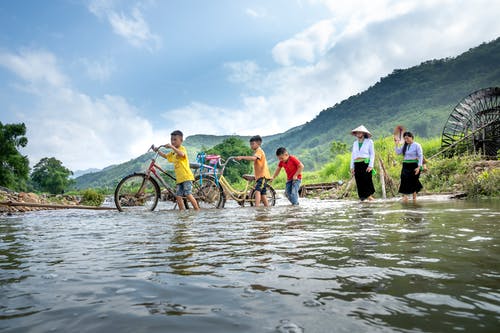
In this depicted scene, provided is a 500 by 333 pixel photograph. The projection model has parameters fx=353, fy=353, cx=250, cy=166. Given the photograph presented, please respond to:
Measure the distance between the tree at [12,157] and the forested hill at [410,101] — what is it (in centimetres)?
8302

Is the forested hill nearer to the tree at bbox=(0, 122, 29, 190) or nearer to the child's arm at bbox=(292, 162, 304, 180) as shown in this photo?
the tree at bbox=(0, 122, 29, 190)

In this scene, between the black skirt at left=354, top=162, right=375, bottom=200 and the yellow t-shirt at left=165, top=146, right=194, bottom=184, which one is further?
the black skirt at left=354, top=162, right=375, bottom=200

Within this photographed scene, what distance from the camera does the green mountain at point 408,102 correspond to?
362 feet

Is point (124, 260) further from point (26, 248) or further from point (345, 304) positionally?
point (345, 304)

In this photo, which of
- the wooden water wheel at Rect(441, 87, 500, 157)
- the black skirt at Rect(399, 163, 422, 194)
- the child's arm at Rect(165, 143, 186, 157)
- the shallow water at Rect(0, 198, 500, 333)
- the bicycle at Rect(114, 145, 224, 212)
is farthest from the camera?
the wooden water wheel at Rect(441, 87, 500, 157)

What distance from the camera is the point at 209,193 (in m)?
9.62

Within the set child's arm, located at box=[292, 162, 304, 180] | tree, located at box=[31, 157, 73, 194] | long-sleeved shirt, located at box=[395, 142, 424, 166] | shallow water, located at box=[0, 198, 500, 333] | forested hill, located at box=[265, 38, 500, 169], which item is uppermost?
forested hill, located at box=[265, 38, 500, 169]

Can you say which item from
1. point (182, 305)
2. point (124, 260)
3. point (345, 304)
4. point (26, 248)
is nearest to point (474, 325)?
point (345, 304)

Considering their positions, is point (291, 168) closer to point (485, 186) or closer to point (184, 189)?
point (184, 189)

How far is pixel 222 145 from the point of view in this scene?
8256cm

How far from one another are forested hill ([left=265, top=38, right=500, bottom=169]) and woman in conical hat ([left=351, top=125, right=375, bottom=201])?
94.2 metres

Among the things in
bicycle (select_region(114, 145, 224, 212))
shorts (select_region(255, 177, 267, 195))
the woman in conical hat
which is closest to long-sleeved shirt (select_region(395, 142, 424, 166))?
the woman in conical hat

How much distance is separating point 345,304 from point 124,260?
1.73 meters

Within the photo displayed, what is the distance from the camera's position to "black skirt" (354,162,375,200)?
8.95m
